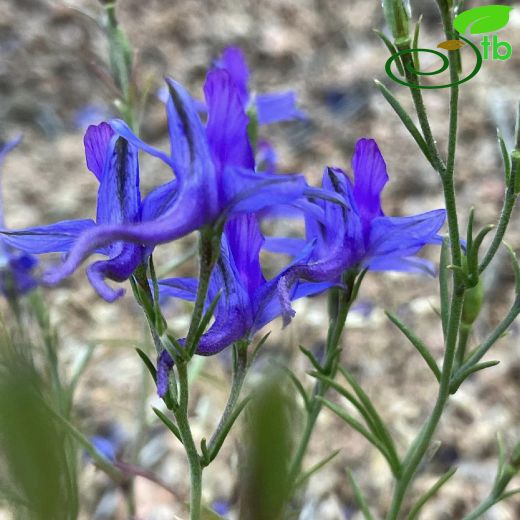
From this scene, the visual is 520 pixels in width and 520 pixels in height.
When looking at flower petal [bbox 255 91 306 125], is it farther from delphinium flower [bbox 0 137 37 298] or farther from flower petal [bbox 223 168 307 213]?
flower petal [bbox 223 168 307 213]

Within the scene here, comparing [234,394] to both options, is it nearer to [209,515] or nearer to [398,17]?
[209,515]

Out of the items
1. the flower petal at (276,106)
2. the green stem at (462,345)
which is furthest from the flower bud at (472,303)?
the flower petal at (276,106)

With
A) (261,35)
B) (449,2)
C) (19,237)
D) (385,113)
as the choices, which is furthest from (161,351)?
(261,35)

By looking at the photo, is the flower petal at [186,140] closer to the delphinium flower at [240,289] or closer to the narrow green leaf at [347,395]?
the delphinium flower at [240,289]

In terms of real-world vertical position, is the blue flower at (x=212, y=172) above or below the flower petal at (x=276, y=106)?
below

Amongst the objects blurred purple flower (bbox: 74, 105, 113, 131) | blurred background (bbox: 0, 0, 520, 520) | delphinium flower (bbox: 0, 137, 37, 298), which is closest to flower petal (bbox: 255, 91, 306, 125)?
blurred background (bbox: 0, 0, 520, 520)

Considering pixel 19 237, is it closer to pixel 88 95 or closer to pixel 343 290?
pixel 343 290

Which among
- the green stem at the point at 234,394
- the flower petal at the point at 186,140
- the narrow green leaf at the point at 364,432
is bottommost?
the narrow green leaf at the point at 364,432
